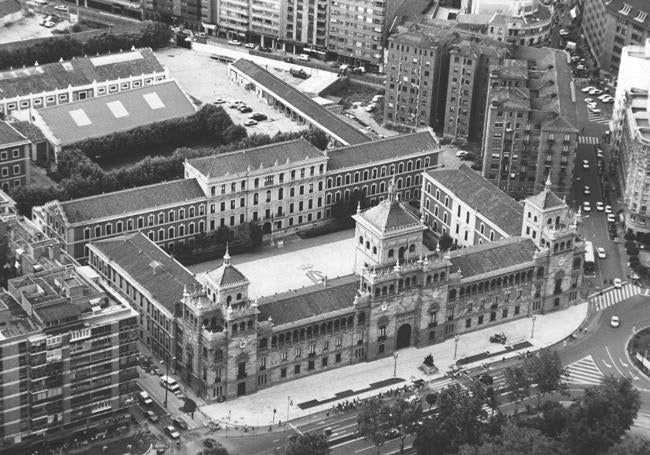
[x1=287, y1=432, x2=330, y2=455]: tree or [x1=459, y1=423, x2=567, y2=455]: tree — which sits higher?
[x1=459, y1=423, x2=567, y2=455]: tree

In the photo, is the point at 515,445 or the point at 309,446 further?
the point at 515,445

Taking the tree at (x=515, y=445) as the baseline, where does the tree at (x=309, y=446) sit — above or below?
below

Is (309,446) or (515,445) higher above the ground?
(515,445)

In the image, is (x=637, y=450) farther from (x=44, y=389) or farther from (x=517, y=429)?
(x=44, y=389)

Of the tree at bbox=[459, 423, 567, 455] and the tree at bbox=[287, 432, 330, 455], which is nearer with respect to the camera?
the tree at bbox=[459, 423, 567, 455]

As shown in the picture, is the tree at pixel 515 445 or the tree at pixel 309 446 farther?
the tree at pixel 309 446
